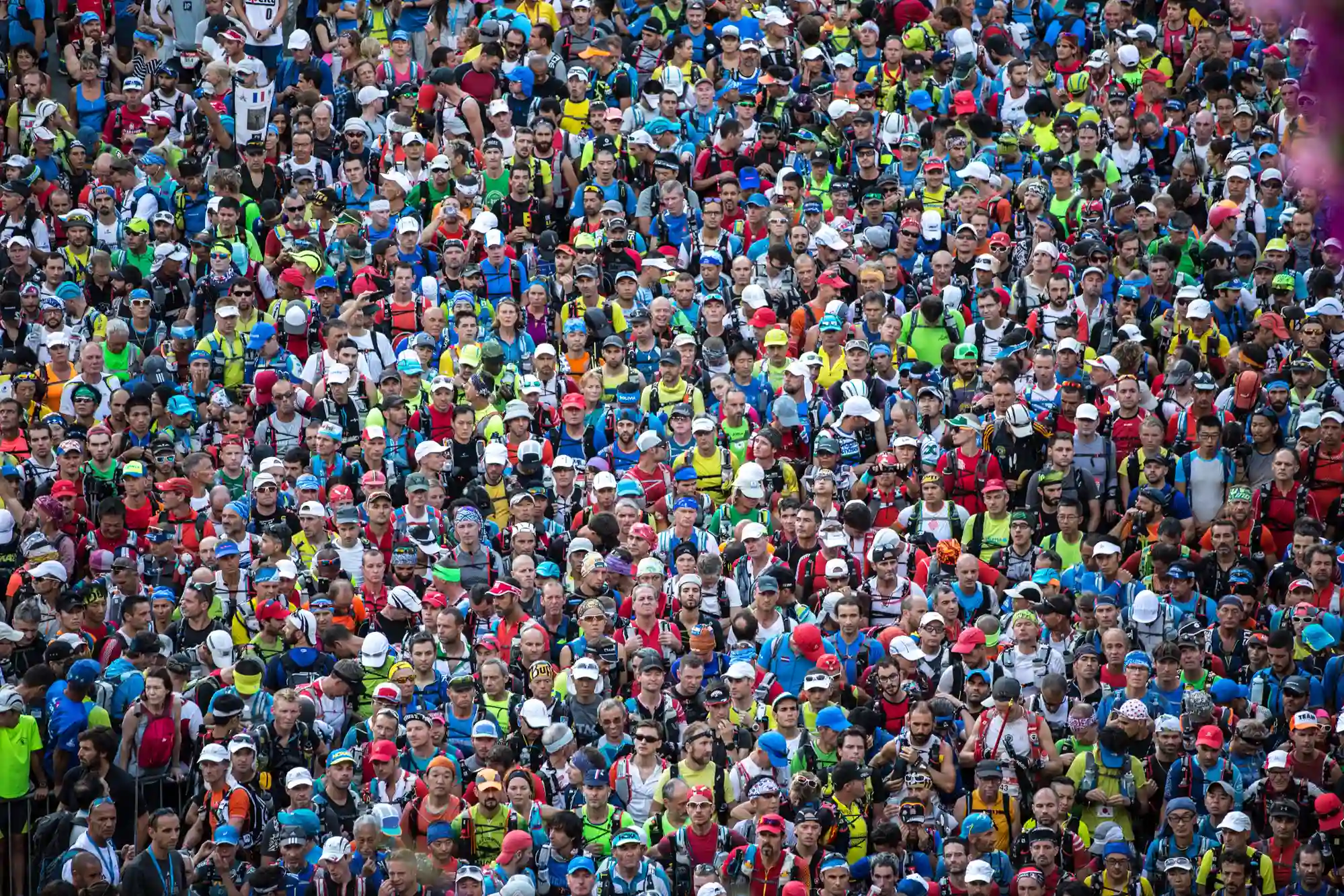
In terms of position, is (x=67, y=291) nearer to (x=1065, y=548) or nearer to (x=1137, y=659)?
(x=1065, y=548)

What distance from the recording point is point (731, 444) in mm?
16297

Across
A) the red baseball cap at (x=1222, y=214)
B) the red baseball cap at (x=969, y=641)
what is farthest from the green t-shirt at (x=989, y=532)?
the red baseball cap at (x=1222, y=214)

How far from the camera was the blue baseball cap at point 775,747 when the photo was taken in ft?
42.3

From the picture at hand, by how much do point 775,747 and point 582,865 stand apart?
1805 mm

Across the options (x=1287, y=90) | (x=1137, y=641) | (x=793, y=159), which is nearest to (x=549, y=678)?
(x=1137, y=641)

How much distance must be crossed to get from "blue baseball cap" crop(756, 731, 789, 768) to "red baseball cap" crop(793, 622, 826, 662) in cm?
98

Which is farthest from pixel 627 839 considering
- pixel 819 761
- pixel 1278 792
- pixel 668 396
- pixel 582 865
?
pixel 668 396

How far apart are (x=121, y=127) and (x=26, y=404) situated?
194 inches

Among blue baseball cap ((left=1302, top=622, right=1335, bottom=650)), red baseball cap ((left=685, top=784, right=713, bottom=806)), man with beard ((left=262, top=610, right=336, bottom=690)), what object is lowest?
red baseball cap ((left=685, top=784, right=713, bottom=806))

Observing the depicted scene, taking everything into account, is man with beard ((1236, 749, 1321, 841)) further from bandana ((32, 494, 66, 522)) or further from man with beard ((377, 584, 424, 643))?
bandana ((32, 494, 66, 522))

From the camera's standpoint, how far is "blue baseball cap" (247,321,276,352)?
1727cm

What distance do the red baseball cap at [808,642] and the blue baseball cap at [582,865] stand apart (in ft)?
8.86

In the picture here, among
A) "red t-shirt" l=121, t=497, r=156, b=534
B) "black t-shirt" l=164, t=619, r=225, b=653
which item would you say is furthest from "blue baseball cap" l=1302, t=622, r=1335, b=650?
"red t-shirt" l=121, t=497, r=156, b=534

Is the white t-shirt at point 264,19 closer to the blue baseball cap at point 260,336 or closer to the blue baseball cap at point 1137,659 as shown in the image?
the blue baseball cap at point 260,336
